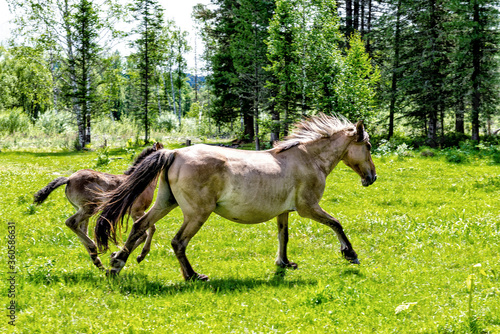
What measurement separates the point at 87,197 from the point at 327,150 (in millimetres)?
5122

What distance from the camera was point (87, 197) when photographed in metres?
8.33

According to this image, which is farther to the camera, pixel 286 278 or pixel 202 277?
pixel 286 278

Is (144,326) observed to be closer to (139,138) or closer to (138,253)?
(138,253)

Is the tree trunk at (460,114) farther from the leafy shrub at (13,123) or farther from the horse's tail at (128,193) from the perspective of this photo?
the leafy shrub at (13,123)

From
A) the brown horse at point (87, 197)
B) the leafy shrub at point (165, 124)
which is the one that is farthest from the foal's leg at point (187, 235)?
the leafy shrub at point (165, 124)

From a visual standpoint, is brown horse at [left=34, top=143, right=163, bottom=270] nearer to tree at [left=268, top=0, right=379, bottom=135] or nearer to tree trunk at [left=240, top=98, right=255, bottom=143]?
tree at [left=268, top=0, right=379, bottom=135]

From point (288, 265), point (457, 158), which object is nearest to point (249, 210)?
point (288, 265)

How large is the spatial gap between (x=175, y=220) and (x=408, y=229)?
6.52 m

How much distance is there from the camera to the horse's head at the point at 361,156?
8.74 metres

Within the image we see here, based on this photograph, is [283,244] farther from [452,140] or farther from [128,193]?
[452,140]

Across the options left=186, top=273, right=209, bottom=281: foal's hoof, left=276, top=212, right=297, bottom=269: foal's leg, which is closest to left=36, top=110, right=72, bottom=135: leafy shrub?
left=276, top=212, right=297, bottom=269: foal's leg

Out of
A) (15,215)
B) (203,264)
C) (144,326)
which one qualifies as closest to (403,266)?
(203,264)

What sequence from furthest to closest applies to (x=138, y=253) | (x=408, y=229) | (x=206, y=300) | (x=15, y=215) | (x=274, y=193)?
(x=15, y=215)
(x=408, y=229)
(x=138, y=253)
(x=274, y=193)
(x=206, y=300)

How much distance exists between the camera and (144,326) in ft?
16.6
